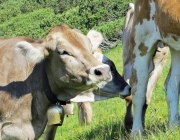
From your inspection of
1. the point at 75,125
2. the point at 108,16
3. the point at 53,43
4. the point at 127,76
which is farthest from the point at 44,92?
the point at 108,16

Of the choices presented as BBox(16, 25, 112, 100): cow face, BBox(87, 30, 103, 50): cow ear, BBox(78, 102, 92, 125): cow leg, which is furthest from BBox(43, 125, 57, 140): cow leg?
BBox(78, 102, 92, 125): cow leg

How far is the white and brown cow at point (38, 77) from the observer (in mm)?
5887

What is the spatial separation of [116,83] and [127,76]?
1.85 metres

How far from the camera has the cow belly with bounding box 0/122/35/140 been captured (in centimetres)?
624

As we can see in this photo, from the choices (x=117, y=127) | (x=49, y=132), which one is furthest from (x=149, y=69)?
(x=49, y=132)

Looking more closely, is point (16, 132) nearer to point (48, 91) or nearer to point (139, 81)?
point (48, 91)

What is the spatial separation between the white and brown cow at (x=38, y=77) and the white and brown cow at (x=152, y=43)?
1.28m

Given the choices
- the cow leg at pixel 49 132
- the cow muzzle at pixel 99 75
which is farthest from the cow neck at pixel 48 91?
the cow muzzle at pixel 99 75

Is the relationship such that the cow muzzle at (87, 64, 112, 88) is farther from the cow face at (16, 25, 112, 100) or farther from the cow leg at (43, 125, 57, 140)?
the cow leg at (43, 125, 57, 140)

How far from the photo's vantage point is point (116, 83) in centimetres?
704

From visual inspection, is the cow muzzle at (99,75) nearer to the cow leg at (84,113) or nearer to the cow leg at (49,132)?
the cow leg at (49,132)

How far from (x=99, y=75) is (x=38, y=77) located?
50.2 inches

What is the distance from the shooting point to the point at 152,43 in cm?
709

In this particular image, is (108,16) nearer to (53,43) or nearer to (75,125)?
(75,125)
